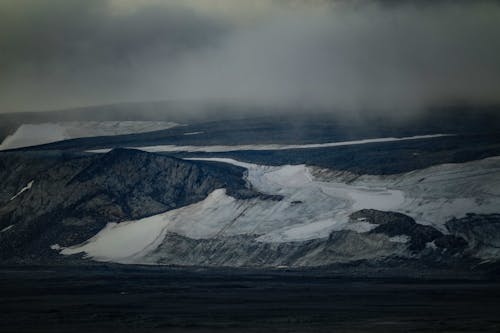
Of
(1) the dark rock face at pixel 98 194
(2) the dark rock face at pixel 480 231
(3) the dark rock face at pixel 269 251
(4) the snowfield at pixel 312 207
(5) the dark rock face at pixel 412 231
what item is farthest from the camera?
(1) the dark rock face at pixel 98 194

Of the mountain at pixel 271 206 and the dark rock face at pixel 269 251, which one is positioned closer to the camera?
the dark rock face at pixel 269 251

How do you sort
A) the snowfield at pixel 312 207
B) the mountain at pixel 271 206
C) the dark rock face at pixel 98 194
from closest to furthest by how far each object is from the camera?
1. the mountain at pixel 271 206
2. the snowfield at pixel 312 207
3. the dark rock face at pixel 98 194

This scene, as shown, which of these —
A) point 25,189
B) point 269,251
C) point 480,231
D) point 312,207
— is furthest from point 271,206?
point 25,189

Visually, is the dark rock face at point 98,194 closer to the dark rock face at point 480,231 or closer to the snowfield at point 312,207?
the snowfield at point 312,207

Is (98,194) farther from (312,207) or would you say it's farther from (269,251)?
(269,251)

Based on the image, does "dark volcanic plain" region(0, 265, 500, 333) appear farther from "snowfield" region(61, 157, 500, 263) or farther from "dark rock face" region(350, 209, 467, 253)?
"snowfield" region(61, 157, 500, 263)

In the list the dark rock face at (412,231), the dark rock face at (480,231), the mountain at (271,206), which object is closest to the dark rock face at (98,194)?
the mountain at (271,206)

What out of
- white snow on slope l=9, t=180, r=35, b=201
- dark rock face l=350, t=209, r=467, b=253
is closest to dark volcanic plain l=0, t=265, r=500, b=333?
dark rock face l=350, t=209, r=467, b=253
